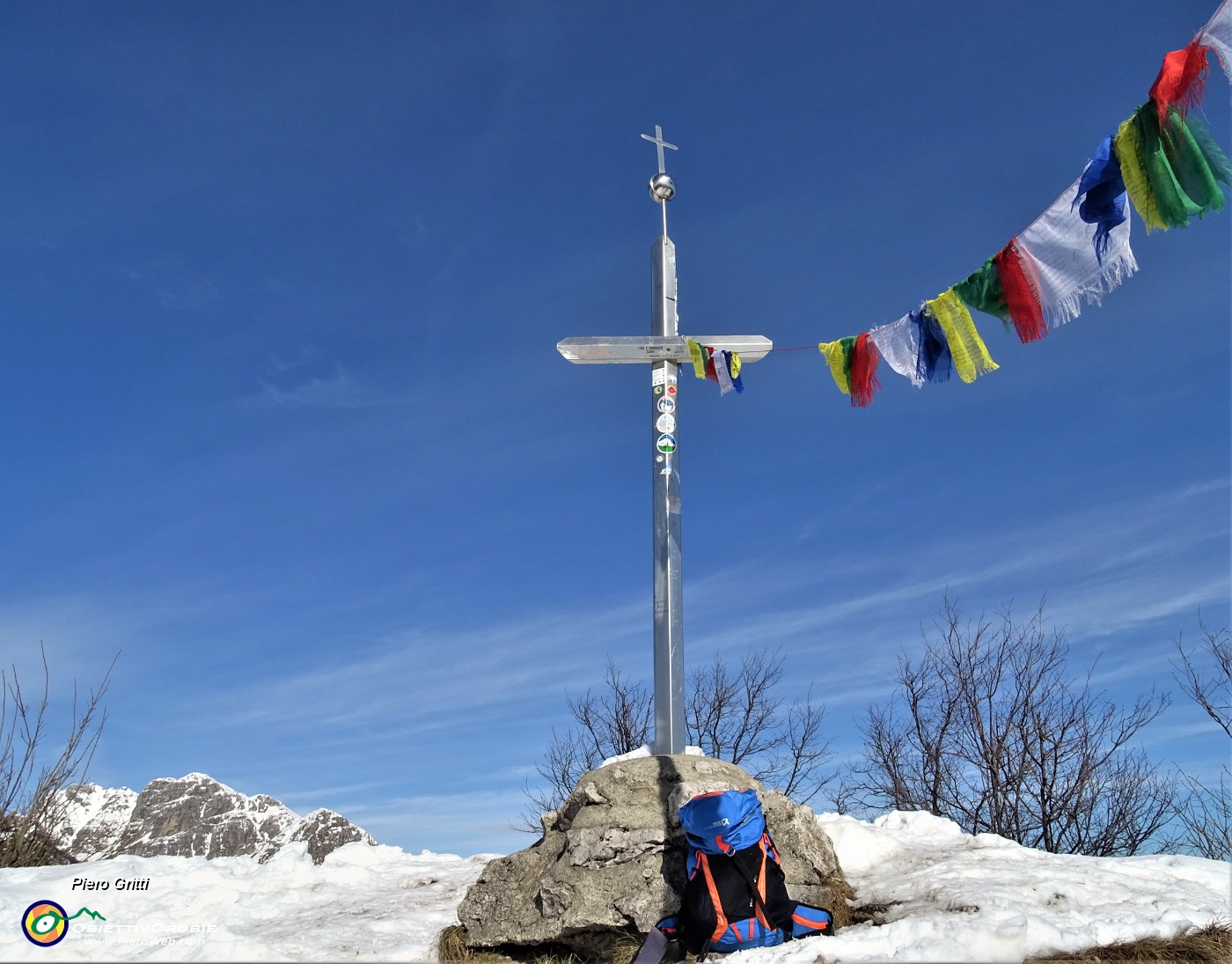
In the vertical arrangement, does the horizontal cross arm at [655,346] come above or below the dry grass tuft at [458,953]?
above

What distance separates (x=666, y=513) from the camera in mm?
8359

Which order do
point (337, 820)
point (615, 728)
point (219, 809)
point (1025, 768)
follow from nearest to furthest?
point (1025, 768), point (615, 728), point (337, 820), point (219, 809)

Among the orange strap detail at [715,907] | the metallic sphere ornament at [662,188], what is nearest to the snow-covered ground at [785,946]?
the orange strap detail at [715,907]

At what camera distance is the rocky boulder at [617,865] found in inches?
250

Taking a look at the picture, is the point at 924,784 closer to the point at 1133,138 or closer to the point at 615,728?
the point at 615,728

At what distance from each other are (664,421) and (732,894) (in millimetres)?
4287

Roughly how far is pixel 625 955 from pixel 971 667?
9.96 metres

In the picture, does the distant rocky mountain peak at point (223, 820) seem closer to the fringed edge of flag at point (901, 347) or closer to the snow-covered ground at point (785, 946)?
the snow-covered ground at point (785, 946)

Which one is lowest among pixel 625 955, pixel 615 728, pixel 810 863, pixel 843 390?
pixel 625 955

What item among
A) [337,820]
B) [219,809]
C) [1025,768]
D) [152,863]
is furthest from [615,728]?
[219,809]

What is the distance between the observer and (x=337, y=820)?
30.6 meters

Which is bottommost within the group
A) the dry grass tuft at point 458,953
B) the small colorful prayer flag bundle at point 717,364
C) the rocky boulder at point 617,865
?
the dry grass tuft at point 458,953

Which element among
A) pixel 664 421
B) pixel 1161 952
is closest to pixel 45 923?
pixel 664 421

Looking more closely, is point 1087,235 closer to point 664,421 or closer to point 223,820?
point 664,421
